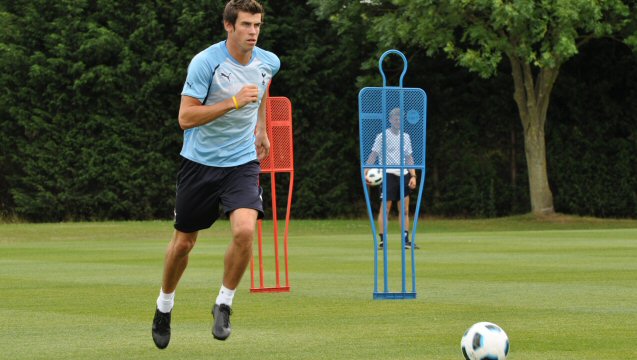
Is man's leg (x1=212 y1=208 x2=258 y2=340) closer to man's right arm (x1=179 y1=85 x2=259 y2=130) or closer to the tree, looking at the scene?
man's right arm (x1=179 y1=85 x2=259 y2=130)

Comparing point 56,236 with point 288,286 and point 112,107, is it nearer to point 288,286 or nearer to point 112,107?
point 112,107

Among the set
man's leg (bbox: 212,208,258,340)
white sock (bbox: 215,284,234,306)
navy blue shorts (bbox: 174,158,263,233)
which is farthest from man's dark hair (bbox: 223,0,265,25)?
white sock (bbox: 215,284,234,306)

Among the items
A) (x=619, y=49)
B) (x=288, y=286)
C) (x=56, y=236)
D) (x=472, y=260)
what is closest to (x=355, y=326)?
(x=288, y=286)

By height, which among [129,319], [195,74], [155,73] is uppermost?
[155,73]

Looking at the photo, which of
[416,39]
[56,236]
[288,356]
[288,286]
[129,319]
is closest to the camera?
[288,356]

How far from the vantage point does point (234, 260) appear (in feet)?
29.0

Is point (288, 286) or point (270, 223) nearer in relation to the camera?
point (288, 286)

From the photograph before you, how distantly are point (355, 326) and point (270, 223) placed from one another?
24.3 meters

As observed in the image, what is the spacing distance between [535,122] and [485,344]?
25795mm

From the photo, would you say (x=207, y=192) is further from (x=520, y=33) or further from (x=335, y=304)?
(x=520, y=33)

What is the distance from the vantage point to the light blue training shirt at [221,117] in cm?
875

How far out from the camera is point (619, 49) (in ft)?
113

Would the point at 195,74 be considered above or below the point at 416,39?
below

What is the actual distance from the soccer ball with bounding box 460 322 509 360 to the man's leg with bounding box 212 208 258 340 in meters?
1.78
